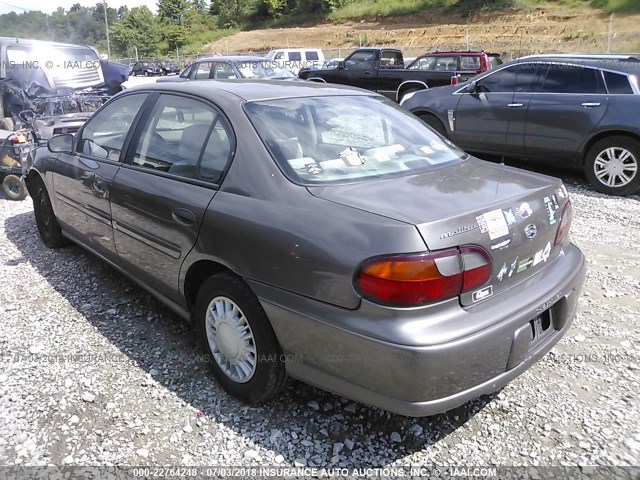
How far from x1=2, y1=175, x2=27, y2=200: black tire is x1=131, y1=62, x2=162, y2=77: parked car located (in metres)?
36.5

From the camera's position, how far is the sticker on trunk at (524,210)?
243 cm

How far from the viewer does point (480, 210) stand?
90.4 inches

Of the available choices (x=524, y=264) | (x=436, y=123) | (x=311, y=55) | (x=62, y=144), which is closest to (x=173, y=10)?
(x=311, y=55)

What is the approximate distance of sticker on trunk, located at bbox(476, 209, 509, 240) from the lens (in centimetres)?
225

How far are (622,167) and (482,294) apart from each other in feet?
17.3

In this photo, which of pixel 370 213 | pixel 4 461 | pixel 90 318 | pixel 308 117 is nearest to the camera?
pixel 370 213

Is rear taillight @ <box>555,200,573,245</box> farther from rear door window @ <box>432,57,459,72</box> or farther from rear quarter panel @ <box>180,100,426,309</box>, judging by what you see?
rear door window @ <box>432,57,459,72</box>

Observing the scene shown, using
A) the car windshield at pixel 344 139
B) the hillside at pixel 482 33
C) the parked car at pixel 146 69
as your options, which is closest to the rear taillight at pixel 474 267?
the car windshield at pixel 344 139

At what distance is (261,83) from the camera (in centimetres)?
337

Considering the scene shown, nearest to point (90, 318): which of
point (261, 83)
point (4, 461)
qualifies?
point (4, 461)

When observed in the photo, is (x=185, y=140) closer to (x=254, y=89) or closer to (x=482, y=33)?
(x=254, y=89)

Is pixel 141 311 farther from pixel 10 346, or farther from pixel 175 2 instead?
pixel 175 2

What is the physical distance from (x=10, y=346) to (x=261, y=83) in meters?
2.31

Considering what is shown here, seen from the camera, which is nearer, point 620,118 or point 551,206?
point 551,206
